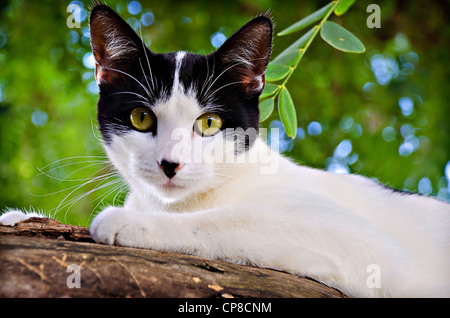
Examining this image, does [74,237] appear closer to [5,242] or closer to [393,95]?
[5,242]

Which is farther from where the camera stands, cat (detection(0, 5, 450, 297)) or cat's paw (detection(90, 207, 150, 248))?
cat (detection(0, 5, 450, 297))

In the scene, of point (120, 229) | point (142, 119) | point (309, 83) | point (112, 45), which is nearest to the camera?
point (120, 229)

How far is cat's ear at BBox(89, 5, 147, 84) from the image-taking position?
6.05ft

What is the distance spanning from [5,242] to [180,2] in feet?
11.2

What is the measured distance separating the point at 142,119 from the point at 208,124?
293 mm

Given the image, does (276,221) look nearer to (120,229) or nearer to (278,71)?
(120,229)

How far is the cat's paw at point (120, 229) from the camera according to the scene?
1341 mm

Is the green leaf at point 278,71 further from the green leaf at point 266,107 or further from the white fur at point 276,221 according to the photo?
the white fur at point 276,221

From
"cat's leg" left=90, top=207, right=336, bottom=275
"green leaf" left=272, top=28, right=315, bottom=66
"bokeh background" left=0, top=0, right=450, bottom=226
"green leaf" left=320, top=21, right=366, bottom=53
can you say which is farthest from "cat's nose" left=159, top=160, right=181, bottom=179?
"bokeh background" left=0, top=0, right=450, bottom=226

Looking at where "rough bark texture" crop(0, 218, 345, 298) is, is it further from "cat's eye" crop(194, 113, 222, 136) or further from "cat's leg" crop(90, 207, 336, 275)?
"cat's eye" crop(194, 113, 222, 136)

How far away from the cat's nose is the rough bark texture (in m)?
0.37

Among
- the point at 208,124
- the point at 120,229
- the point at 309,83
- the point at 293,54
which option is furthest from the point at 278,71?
the point at 309,83

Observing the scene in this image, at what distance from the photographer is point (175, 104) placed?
174cm

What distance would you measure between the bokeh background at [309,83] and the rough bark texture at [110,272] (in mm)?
2341
